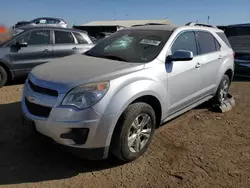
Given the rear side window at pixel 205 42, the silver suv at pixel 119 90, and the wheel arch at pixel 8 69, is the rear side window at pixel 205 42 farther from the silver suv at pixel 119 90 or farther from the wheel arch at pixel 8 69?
the wheel arch at pixel 8 69

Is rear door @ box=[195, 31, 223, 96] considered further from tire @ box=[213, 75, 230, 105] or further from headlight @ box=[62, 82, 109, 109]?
headlight @ box=[62, 82, 109, 109]

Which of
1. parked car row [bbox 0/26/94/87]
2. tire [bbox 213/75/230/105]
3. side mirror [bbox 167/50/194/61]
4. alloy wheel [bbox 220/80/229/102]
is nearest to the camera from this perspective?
side mirror [bbox 167/50/194/61]

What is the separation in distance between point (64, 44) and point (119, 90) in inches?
207

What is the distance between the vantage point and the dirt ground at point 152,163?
10.4ft

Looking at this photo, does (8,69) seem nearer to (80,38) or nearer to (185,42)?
(80,38)

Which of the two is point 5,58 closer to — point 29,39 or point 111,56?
point 29,39

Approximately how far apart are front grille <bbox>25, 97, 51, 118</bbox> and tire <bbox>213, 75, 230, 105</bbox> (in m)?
3.66

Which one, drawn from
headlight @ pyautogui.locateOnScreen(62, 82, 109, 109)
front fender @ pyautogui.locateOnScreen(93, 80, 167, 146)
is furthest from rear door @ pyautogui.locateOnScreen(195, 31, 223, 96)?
headlight @ pyautogui.locateOnScreen(62, 82, 109, 109)

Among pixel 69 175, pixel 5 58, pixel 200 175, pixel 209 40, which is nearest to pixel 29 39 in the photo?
pixel 5 58

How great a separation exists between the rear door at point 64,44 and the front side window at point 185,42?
421cm

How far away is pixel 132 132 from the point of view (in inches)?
137

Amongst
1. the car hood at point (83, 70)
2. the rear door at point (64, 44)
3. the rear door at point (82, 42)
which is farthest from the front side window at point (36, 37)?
the car hood at point (83, 70)

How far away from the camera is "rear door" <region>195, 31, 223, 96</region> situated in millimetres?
4836

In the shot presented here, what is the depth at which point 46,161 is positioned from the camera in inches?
138
